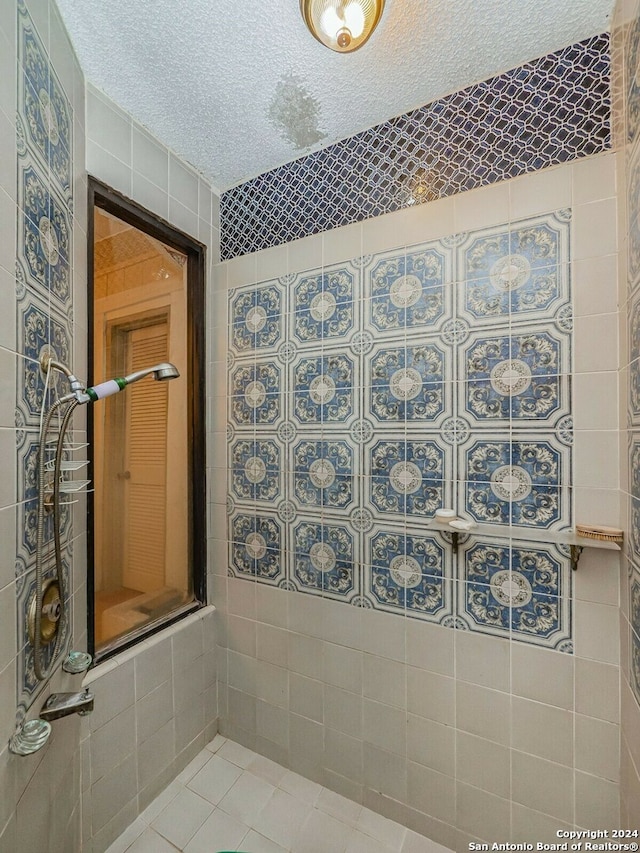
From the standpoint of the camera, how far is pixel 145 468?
1.55m

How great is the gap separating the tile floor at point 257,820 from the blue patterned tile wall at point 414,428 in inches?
28.6

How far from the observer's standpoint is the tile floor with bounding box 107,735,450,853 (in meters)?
1.25

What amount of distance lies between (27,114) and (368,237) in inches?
39.2

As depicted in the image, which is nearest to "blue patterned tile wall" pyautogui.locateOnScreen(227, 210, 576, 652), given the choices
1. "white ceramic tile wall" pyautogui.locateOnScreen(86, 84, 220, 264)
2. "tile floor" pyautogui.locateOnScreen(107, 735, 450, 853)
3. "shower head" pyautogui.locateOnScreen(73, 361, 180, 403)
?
"white ceramic tile wall" pyautogui.locateOnScreen(86, 84, 220, 264)

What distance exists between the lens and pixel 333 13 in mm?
962

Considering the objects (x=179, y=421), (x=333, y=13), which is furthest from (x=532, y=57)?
(x=179, y=421)

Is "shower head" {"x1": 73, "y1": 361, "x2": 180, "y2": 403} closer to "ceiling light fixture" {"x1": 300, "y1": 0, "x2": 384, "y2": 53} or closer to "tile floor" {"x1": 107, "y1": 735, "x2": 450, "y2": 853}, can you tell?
"ceiling light fixture" {"x1": 300, "y1": 0, "x2": 384, "y2": 53}

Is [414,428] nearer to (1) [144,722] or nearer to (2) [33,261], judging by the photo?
(2) [33,261]

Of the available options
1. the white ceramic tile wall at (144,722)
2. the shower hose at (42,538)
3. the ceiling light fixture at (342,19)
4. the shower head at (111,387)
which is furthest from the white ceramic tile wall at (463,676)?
the shower hose at (42,538)

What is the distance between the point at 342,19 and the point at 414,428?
3.68 ft

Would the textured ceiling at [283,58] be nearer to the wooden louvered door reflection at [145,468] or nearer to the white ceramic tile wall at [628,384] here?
the white ceramic tile wall at [628,384]

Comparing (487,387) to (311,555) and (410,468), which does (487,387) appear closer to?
(410,468)

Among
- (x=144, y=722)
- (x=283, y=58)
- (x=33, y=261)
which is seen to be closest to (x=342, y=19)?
A: (x=283, y=58)

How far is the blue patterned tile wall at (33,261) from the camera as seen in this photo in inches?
33.9
